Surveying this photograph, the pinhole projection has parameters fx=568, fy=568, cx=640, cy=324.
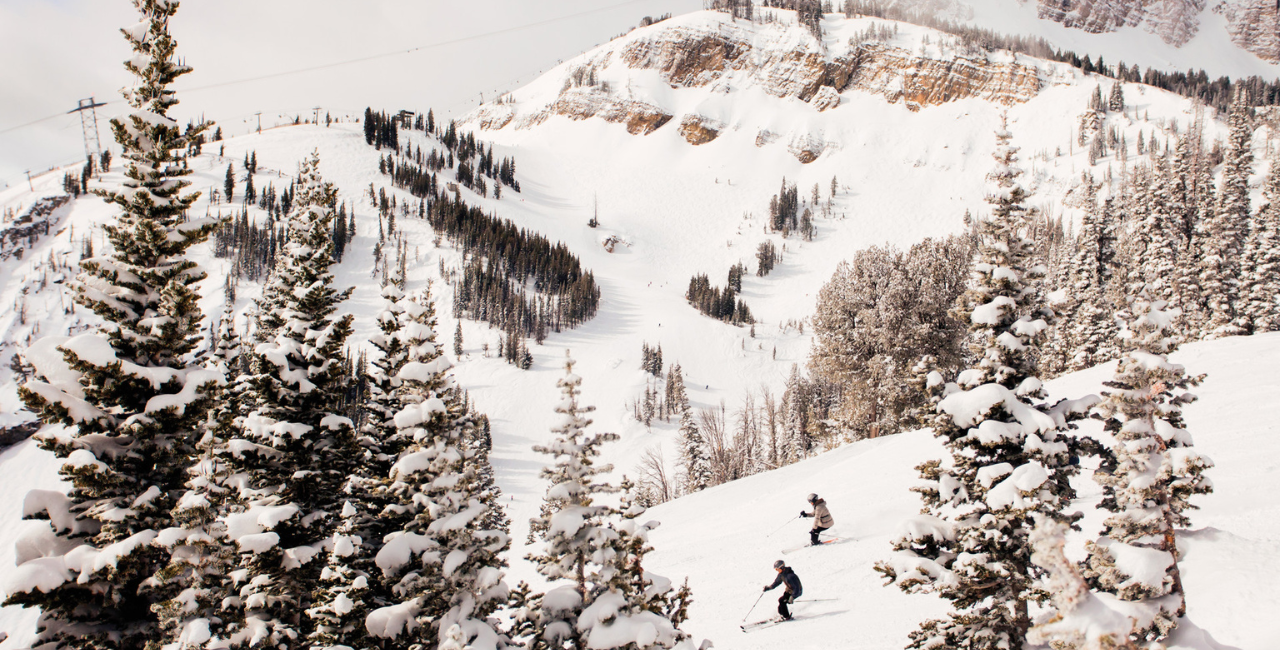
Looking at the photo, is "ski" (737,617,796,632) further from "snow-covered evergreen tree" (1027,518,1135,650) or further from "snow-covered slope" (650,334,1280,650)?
→ "snow-covered evergreen tree" (1027,518,1135,650)

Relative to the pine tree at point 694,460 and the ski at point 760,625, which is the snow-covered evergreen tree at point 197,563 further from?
the pine tree at point 694,460

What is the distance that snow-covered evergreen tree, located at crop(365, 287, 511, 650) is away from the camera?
10297mm

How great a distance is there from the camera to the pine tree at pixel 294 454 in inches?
484

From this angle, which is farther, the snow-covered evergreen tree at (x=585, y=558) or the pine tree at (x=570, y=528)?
the pine tree at (x=570, y=528)

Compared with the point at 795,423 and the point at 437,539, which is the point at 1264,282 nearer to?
the point at 795,423

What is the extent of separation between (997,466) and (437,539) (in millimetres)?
9560

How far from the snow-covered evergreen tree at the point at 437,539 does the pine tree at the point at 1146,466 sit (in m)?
9.41

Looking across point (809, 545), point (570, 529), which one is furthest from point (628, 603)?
point (809, 545)

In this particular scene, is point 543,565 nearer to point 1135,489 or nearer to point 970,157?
point 1135,489

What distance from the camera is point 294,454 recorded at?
1356cm

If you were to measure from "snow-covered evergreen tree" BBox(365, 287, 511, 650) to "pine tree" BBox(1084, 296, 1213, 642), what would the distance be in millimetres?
9409

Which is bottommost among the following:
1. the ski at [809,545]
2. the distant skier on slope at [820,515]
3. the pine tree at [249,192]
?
the ski at [809,545]

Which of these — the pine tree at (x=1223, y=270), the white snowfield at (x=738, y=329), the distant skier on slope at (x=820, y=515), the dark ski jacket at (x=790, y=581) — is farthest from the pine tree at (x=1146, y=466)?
the pine tree at (x=1223, y=270)

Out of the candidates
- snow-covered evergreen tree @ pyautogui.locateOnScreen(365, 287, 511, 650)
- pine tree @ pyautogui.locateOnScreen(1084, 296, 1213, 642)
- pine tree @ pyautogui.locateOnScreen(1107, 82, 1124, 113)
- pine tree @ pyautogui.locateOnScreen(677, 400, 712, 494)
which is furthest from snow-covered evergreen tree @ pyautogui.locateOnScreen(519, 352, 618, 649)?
pine tree @ pyautogui.locateOnScreen(1107, 82, 1124, 113)
